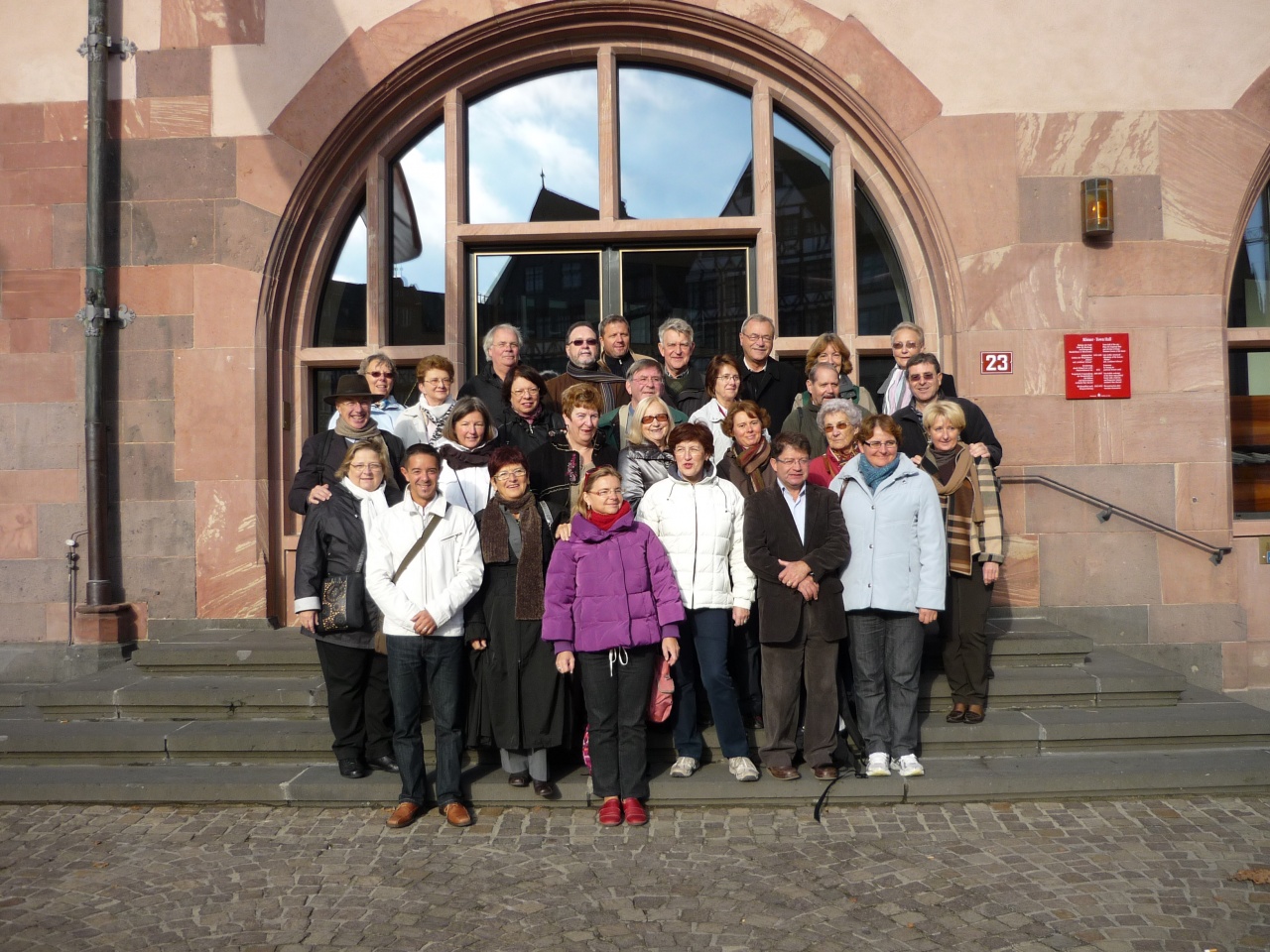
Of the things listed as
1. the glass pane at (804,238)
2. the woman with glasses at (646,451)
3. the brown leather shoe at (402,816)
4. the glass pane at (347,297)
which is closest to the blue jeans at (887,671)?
the woman with glasses at (646,451)

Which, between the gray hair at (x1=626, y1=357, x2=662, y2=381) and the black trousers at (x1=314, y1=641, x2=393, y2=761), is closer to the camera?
the black trousers at (x1=314, y1=641, x2=393, y2=761)

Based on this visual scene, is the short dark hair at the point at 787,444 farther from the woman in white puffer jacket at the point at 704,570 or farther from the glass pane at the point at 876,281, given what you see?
the glass pane at the point at 876,281

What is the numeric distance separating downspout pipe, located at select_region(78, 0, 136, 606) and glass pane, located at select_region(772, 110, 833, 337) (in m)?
5.03

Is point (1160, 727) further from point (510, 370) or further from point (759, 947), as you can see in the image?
point (510, 370)

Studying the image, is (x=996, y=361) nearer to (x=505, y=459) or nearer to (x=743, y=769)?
(x=743, y=769)

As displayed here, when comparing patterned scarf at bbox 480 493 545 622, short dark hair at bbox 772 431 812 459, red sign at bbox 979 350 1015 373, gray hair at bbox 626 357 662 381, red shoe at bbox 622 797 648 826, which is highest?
red sign at bbox 979 350 1015 373

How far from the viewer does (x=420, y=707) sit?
4.87 meters

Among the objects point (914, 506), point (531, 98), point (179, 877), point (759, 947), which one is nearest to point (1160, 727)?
point (914, 506)

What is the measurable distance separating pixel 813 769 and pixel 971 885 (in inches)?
47.5

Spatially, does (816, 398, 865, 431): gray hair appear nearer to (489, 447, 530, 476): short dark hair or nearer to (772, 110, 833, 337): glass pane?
(489, 447, 530, 476): short dark hair

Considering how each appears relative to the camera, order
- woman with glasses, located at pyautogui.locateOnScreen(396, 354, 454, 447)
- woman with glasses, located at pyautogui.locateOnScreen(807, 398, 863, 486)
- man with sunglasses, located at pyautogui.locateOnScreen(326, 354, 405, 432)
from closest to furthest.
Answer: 1. woman with glasses, located at pyautogui.locateOnScreen(807, 398, 863, 486)
2. woman with glasses, located at pyautogui.locateOnScreen(396, 354, 454, 447)
3. man with sunglasses, located at pyautogui.locateOnScreen(326, 354, 405, 432)

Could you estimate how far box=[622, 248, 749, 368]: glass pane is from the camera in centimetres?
814

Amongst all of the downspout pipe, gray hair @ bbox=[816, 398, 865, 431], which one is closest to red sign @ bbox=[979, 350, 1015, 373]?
gray hair @ bbox=[816, 398, 865, 431]

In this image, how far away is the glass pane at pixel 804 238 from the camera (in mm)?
8047
